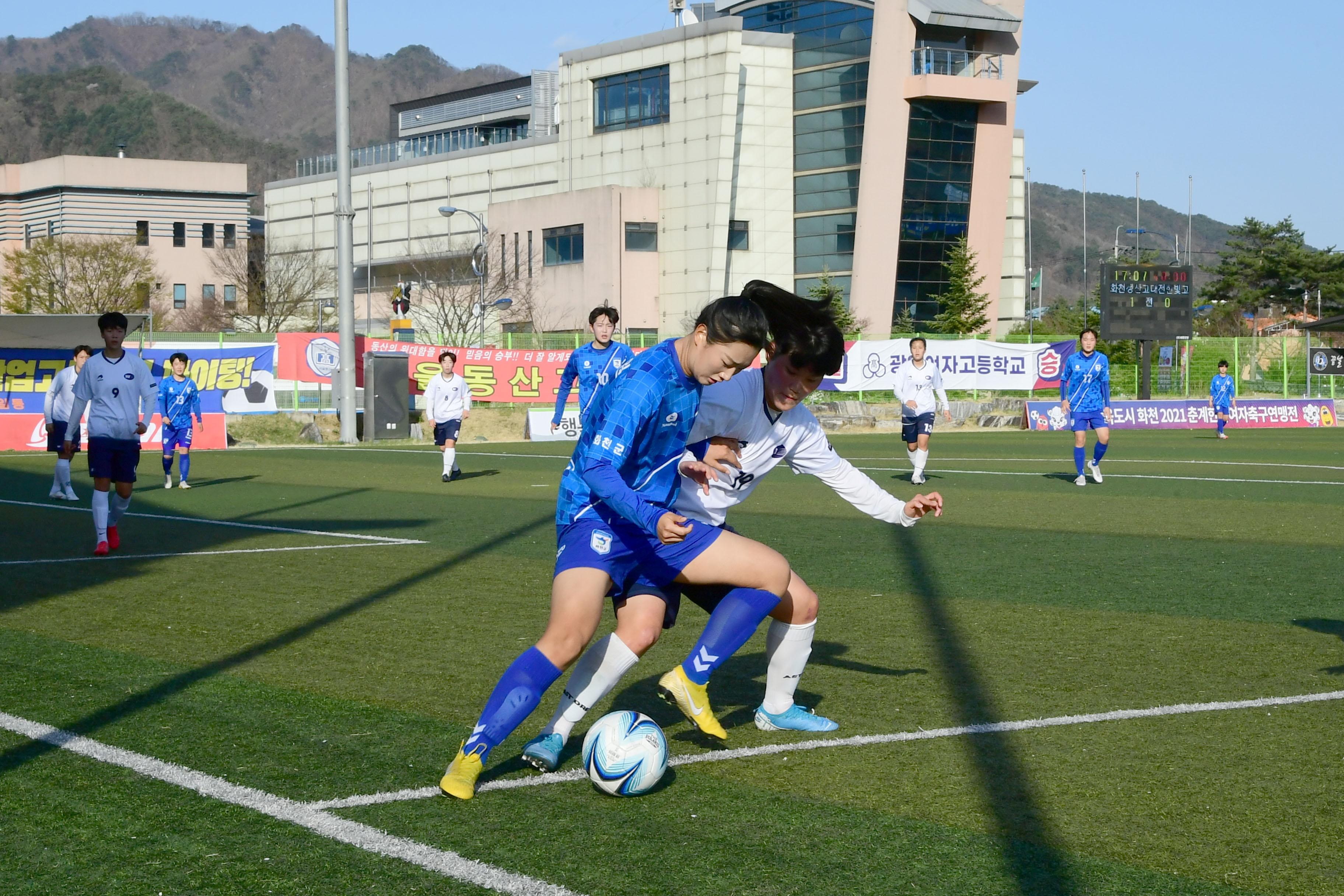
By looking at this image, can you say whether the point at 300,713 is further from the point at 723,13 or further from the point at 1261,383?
the point at 723,13

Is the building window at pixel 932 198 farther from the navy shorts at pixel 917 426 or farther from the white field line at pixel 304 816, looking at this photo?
the white field line at pixel 304 816

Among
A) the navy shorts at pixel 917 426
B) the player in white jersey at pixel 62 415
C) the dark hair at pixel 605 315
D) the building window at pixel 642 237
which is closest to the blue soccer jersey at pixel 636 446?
the dark hair at pixel 605 315

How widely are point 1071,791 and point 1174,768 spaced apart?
1.75 ft

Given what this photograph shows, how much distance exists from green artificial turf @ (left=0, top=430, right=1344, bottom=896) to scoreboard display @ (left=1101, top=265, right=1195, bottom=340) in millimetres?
26730

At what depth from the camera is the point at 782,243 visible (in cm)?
6969

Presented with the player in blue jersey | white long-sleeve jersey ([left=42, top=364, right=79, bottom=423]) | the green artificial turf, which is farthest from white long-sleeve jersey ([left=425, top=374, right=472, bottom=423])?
the player in blue jersey

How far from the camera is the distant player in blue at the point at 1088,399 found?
739 inches

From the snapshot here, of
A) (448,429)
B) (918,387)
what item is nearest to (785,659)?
(918,387)

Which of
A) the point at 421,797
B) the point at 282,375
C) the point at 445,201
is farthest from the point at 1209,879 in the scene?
the point at 445,201

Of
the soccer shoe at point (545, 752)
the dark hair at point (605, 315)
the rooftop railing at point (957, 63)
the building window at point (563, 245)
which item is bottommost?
the soccer shoe at point (545, 752)

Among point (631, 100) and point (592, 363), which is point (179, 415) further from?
point (631, 100)

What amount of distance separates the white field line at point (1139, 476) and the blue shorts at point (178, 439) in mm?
10471

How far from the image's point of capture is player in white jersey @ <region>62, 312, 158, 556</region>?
1140cm

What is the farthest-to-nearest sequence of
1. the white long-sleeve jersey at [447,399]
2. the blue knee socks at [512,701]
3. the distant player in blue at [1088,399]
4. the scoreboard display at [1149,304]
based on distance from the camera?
the scoreboard display at [1149,304] < the white long-sleeve jersey at [447,399] < the distant player in blue at [1088,399] < the blue knee socks at [512,701]
